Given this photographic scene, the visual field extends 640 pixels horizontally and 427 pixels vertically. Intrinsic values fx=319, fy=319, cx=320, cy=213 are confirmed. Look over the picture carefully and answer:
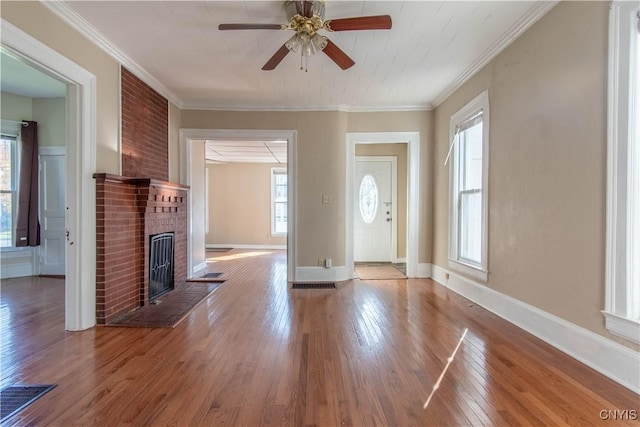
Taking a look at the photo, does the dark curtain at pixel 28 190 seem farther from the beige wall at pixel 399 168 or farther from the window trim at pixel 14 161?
the beige wall at pixel 399 168

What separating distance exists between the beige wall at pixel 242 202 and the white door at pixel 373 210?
3005 mm

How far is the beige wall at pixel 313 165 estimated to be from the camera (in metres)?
4.75

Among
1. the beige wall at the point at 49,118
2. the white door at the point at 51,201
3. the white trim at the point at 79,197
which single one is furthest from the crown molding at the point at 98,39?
the white door at the point at 51,201

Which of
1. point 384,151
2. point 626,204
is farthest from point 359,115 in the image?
point 626,204

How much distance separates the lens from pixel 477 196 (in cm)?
372

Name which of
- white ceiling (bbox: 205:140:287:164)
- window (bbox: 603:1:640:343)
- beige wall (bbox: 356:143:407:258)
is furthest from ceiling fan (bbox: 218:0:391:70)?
beige wall (bbox: 356:143:407:258)

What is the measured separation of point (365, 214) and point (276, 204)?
3260mm

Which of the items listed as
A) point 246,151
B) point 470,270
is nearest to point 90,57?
point 246,151

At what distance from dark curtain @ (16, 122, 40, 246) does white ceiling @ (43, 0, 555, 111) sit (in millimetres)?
2398

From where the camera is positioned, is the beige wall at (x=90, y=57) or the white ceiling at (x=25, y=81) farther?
the white ceiling at (x=25, y=81)

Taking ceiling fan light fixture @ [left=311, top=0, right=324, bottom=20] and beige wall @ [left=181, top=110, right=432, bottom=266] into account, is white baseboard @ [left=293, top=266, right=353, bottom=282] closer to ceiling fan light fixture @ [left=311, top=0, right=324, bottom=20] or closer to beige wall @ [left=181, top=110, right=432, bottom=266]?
beige wall @ [left=181, top=110, right=432, bottom=266]

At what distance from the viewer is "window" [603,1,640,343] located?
1876 mm

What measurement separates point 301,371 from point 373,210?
4.65m

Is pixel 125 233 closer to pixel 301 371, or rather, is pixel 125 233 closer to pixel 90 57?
pixel 90 57
